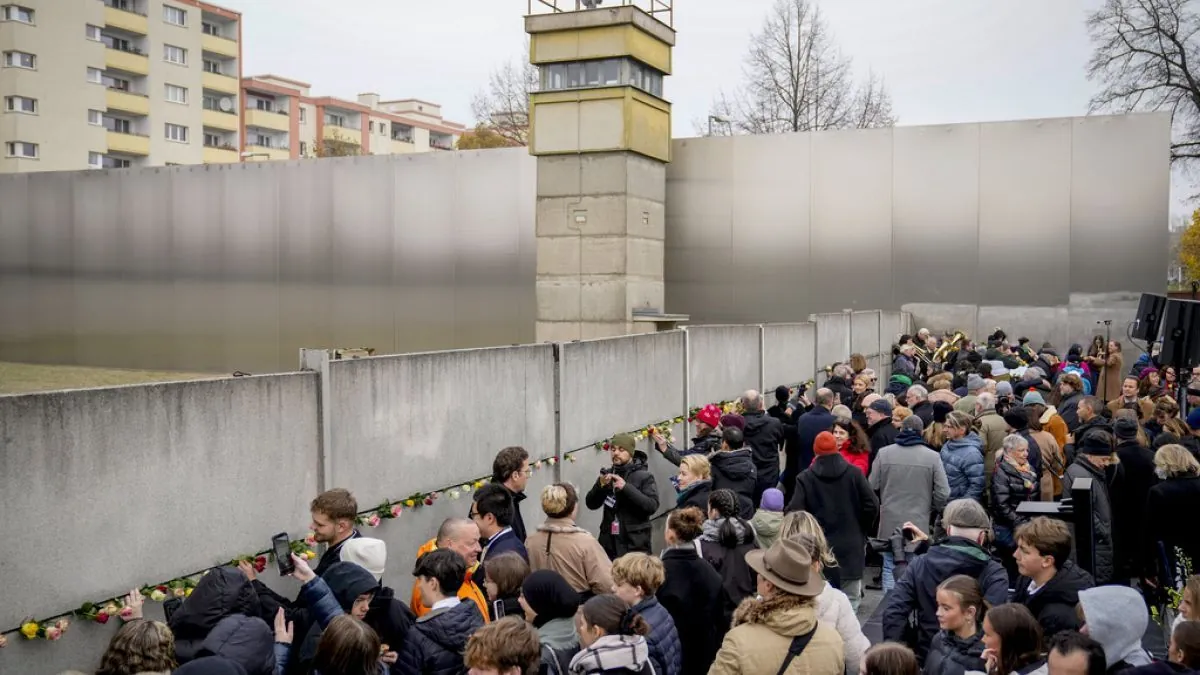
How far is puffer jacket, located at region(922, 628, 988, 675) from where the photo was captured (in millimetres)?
4789

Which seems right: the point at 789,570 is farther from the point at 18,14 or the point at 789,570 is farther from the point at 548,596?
the point at 18,14

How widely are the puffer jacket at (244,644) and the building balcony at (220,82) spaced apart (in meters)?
68.4

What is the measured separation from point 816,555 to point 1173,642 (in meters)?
1.69

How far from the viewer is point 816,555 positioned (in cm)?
545

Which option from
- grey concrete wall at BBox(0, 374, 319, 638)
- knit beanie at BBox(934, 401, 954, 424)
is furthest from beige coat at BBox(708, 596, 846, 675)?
knit beanie at BBox(934, 401, 954, 424)

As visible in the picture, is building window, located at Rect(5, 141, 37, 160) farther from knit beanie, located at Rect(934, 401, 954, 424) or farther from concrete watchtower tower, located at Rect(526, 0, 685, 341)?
knit beanie, located at Rect(934, 401, 954, 424)

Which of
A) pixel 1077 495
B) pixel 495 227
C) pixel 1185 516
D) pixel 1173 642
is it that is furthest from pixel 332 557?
pixel 495 227

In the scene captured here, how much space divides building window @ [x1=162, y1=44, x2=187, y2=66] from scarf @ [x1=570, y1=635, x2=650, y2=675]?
67385 mm

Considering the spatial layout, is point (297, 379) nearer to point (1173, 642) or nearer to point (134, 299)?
point (1173, 642)

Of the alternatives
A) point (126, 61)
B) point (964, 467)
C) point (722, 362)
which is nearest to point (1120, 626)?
point (964, 467)

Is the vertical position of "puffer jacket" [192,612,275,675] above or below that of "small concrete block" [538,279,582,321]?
below

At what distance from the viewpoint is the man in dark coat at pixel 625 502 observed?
805 centimetres

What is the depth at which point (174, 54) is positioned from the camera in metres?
64.6

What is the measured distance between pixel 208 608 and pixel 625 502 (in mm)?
3830
